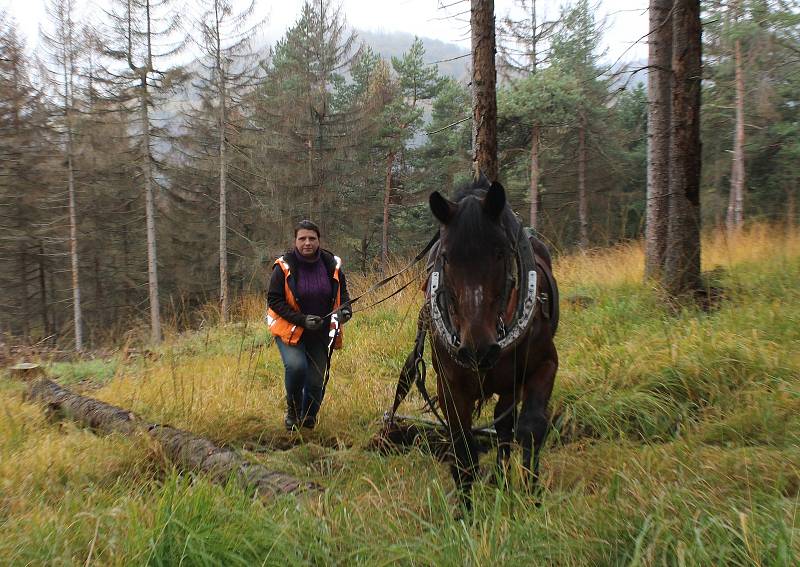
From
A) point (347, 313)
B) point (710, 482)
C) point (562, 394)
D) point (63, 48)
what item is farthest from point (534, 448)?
point (63, 48)

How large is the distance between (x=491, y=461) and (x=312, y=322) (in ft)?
5.96

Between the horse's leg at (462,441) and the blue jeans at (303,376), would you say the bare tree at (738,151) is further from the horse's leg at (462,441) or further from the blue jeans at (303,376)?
the horse's leg at (462,441)

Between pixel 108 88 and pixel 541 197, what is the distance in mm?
18680

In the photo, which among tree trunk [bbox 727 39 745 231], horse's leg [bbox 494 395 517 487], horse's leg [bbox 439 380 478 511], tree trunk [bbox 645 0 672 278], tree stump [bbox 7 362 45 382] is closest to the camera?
horse's leg [bbox 439 380 478 511]

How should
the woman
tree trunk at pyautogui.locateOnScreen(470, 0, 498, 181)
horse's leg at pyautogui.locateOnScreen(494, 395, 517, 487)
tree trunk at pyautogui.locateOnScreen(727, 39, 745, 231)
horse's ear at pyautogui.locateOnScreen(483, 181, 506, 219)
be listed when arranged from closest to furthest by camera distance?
1. horse's ear at pyautogui.locateOnScreen(483, 181, 506, 219)
2. horse's leg at pyautogui.locateOnScreen(494, 395, 517, 487)
3. the woman
4. tree trunk at pyautogui.locateOnScreen(470, 0, 498, 181)
5. tree trunk at pyautogui.locateOnScreen(727, 39, 745, 231)

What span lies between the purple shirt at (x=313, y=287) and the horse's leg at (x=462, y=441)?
1974mm

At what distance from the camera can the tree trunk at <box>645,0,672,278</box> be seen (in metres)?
6.47

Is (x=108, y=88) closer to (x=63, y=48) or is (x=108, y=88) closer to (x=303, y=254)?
(x=63, y=48)

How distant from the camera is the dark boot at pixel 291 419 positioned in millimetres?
4012

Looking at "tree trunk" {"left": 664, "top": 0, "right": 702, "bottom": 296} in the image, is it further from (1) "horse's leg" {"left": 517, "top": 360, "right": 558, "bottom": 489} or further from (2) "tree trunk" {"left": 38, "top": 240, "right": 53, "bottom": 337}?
(2) "tree trunk" {"left": 38, "top": 240, "right": 53, "bottom": 337}

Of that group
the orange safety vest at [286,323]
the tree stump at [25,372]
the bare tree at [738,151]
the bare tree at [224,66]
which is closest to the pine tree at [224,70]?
the bare tree at [224,66]

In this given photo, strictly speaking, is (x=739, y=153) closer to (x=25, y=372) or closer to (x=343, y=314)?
(x=343, y=314)

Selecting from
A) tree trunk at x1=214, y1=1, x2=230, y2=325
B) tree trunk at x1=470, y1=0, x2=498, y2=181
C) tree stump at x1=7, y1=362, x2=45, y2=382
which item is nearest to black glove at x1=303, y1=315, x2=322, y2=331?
tree trunk at x1=470, y1=0, x2=498, y2=181

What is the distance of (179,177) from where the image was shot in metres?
19.6
